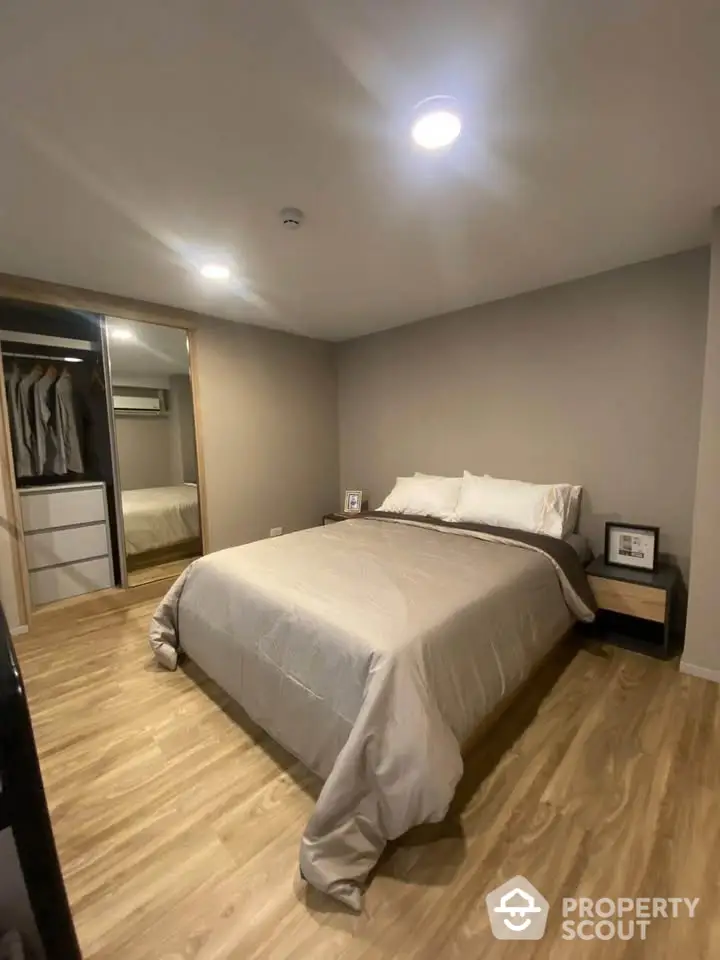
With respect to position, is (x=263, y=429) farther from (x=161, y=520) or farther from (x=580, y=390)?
(x=580, y=390)

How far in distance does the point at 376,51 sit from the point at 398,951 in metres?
2.30

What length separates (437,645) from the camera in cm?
146

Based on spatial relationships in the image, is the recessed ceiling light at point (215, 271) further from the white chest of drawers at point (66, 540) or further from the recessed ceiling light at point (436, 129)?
the white chest of drawers at point (66, 540)

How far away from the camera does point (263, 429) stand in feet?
12.8


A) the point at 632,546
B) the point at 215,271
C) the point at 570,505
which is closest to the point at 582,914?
the point at 632,546

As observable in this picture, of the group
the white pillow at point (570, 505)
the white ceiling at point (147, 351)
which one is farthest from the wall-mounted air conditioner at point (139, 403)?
the white pillow at point (570, 505)

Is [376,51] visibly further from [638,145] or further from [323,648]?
[323,648]

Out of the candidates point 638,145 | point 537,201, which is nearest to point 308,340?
point 537,201

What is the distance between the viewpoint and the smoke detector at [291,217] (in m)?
1.86

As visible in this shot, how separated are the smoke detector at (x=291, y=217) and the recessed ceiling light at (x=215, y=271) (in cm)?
64

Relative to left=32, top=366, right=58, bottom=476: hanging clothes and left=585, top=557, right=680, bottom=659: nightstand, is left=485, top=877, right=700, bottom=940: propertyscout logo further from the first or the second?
left=32, top=366, right=58, bottom=476: hanging clothes

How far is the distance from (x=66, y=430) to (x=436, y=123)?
3.03 metres

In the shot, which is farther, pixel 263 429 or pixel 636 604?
pixel 263 429

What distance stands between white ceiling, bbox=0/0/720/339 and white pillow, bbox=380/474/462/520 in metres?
1.54
